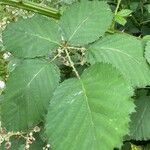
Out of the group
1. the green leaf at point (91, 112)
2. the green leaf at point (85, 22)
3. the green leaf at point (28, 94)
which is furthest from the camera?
the green leaf at point (85, 22)

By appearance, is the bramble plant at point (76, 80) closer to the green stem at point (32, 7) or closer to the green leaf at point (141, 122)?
the green stem at point (32, 7)

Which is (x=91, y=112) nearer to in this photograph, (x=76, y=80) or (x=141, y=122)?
(x=76, y=80)

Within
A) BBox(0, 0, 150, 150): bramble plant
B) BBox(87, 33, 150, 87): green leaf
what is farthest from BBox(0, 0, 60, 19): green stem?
BBox(87, 33, 150, 87): green leaf

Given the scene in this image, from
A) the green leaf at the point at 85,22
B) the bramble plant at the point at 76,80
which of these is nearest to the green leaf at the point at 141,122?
the bramble plant at the point at 76,80

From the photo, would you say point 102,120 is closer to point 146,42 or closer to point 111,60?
point 111,60

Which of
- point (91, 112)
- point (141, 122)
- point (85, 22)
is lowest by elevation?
point (141, 122)

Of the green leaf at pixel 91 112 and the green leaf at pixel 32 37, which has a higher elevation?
the green leaf at pixel 32 37

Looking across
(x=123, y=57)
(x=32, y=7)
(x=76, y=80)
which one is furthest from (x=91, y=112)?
(x=32, y=7)
